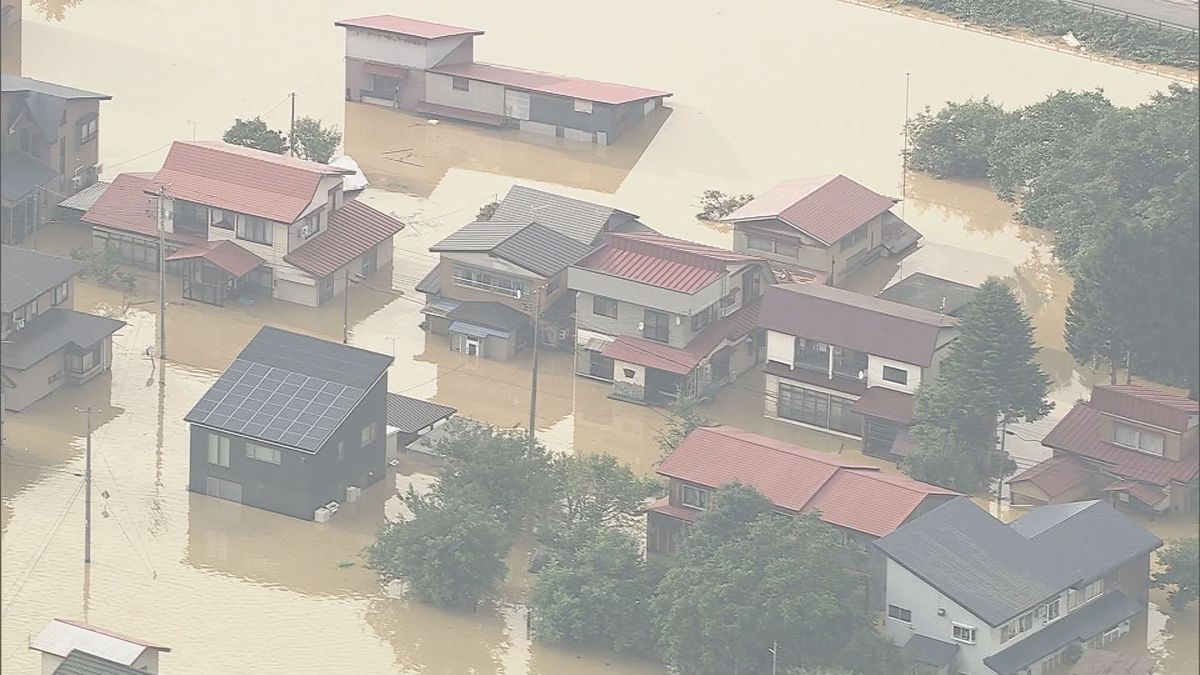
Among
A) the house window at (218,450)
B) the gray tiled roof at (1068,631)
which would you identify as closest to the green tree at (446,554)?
the house window at (218,450)

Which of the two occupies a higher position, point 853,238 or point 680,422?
point 853,238

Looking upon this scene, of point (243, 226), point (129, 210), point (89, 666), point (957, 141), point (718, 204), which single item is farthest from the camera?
point (957, 141)

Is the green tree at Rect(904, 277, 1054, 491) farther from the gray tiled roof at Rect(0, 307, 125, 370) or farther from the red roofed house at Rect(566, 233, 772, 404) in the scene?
the gray tiled roof at Rect(0, 307, 125, 370)

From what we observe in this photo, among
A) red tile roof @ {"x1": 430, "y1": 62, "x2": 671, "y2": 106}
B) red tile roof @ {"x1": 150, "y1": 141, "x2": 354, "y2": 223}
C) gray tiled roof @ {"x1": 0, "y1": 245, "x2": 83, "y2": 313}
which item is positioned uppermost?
red tile roof @ {"x1": 430, "y1": 62, "x2": 671, "y2": 106}

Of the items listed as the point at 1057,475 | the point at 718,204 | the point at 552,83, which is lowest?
the point at 1057,475

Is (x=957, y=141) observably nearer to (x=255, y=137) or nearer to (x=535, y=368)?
(x=255, y=137)

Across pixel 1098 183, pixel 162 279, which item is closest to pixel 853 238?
pixel 1098 183

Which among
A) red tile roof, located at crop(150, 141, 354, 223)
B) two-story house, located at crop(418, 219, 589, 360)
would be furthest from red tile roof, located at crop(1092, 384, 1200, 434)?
red tile roof, located at crop(150, 141, 354, 223)
